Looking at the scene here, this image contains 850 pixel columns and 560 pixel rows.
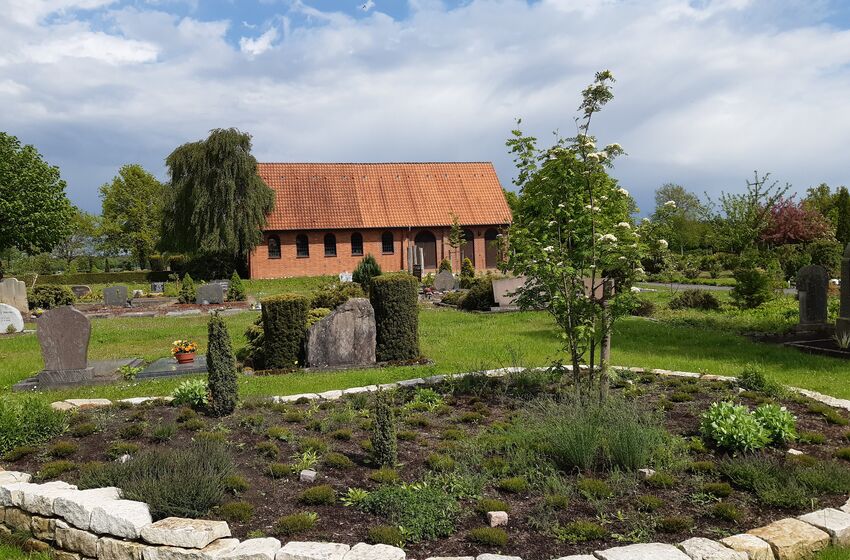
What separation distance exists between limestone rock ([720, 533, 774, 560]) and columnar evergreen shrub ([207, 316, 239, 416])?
192 inches

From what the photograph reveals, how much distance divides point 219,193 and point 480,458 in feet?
98.9

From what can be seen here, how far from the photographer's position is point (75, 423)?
663 centimetres

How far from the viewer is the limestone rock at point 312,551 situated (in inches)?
143

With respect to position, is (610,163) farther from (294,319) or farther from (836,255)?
(836,255)

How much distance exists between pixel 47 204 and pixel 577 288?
119 feet

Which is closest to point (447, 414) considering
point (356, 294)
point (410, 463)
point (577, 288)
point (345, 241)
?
point (410, 463)

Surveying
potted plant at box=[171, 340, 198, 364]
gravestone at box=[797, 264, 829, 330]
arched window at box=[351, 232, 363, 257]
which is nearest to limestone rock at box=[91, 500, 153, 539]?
potted plant at box=[171, 340, 198, 364]

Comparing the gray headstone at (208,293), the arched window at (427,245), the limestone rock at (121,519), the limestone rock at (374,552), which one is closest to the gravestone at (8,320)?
the gray headstone at (208,293)

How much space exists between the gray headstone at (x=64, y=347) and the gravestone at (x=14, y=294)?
14.2m

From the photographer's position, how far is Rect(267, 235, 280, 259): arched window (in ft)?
114

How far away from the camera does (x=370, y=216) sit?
35.9 m

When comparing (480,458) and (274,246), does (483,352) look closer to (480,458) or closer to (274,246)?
(480,458)

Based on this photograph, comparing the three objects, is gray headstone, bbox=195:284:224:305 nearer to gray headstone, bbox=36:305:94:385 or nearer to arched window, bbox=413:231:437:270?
gray headstone, bbox=36:305:94:385

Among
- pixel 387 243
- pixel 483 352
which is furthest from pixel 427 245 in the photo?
pixel 483 352
